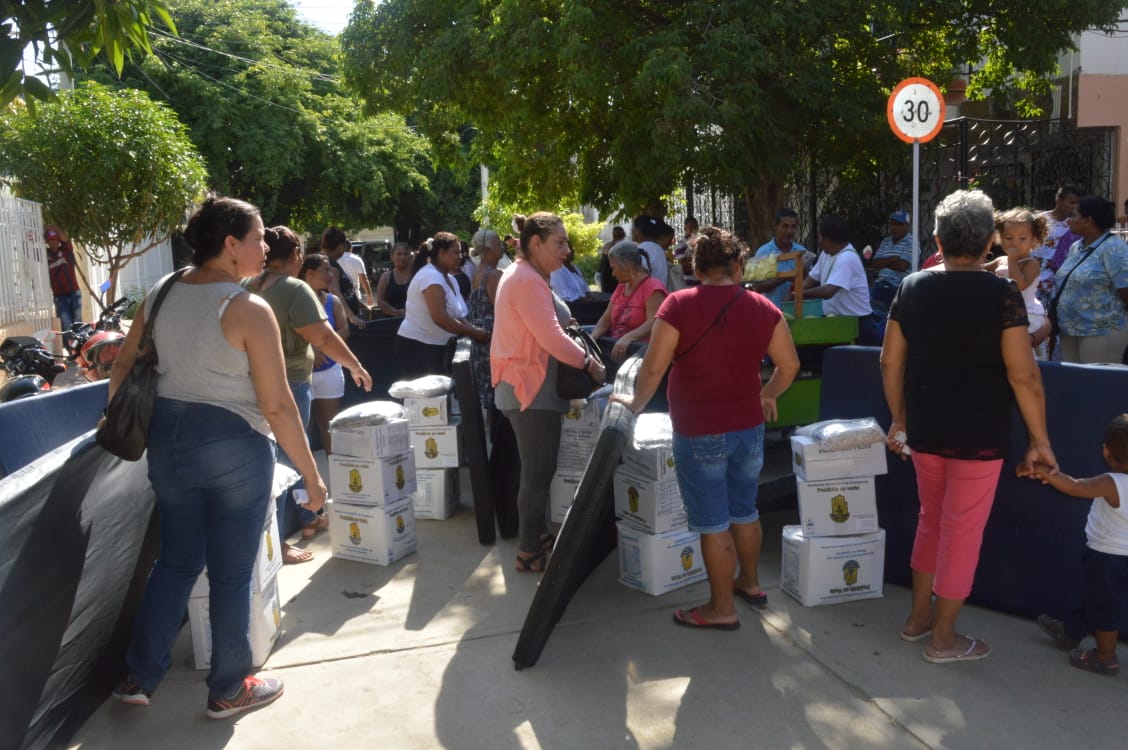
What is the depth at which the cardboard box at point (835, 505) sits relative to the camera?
4.66m

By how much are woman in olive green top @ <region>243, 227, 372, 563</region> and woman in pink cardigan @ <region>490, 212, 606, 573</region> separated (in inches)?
31.8

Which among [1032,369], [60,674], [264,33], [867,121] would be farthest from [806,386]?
→ [264,33]

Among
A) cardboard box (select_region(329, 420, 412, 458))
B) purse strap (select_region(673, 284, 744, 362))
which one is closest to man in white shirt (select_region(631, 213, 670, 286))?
cardboard box (select_region(329, 420, 412, 458))

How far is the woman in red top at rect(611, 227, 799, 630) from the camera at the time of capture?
4242mm

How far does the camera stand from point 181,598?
12.4 ft

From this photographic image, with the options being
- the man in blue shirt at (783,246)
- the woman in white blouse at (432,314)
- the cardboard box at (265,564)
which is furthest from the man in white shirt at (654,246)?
the cardboard box at (265,564)

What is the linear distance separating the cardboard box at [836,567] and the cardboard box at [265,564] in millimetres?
2402

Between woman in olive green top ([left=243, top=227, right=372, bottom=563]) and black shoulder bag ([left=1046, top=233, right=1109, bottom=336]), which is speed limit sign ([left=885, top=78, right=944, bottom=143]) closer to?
black shoulder bag ([left=1046, top=233, right=1109, bottom=336])

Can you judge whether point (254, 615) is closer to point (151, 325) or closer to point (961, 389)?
point (151, 325)

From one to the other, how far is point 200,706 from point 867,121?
30.3 feet

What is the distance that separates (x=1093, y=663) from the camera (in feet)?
12.9

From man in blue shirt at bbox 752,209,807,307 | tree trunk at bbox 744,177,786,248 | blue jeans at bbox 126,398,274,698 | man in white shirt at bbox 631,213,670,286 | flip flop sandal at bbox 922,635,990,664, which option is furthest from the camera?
tree trunk at bbox 744,177,786,248

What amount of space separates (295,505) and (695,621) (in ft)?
9.23

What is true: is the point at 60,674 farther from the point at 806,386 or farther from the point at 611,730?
the point at 806,386
